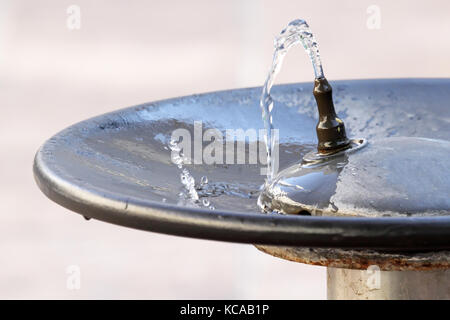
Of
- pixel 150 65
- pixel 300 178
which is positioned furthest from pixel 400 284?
pixel 150 65

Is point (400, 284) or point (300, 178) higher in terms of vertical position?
point (300, 178)

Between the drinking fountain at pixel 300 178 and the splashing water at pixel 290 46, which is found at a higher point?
the splashing water at pixel 290 46

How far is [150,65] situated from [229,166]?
2183 mm

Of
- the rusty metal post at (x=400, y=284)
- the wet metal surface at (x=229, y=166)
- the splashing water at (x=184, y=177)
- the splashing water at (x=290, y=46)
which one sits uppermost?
the splashing water at (x=290, y=46)

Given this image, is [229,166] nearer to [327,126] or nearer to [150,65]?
[327,126]

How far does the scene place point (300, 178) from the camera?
2.76ft

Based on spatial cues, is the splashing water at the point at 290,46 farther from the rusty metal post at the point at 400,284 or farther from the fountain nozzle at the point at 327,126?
the rusty metal post at the point at 400,284

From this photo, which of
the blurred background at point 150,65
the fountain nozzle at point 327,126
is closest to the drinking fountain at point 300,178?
the fountain nozzle at point 327,126

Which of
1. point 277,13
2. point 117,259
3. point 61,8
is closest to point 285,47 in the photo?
point 117,259

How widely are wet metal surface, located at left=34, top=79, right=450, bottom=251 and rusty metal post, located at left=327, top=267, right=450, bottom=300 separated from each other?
134mm

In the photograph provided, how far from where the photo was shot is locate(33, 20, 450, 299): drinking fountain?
60cm

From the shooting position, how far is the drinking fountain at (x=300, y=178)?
1.95ft

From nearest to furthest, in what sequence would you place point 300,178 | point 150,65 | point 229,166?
1. point 300,178
2. point 229,166
3. point 150,65

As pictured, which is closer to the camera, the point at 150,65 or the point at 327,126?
the point at 327,126
